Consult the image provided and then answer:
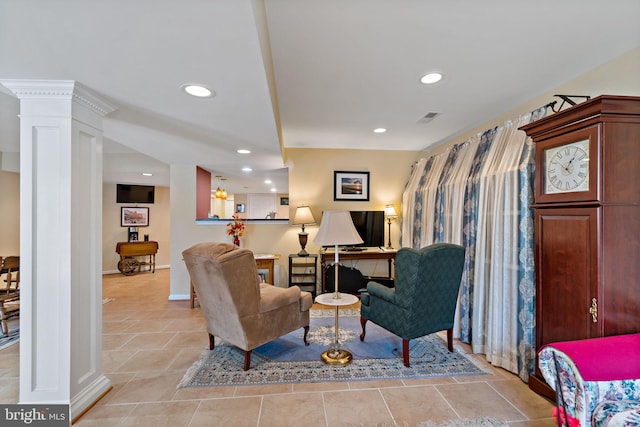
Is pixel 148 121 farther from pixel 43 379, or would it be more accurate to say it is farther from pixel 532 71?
pixel 532 71

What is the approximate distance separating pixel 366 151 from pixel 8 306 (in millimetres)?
5559

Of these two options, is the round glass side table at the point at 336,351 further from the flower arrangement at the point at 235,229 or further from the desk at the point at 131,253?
the desk at the point at 131,253

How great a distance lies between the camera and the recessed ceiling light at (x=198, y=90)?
170 centimetres

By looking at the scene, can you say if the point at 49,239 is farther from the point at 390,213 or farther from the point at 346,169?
the point at 390,213

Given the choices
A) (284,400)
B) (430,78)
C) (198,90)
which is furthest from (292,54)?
(284,400)

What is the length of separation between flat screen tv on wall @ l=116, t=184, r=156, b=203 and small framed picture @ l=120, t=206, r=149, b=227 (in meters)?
0.24

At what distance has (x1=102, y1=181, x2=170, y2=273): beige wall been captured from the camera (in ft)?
20.3

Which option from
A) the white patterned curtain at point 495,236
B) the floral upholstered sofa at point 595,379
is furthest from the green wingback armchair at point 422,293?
the floral upholstered sofa at point 595,379

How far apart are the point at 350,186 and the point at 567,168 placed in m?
2.98

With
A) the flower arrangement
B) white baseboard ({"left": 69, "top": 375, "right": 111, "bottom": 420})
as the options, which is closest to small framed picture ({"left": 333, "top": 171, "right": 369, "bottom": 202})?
the flower arrangement

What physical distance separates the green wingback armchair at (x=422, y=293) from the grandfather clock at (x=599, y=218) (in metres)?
0.73

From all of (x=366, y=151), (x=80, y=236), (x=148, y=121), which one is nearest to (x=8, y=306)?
(x=80, y=236)

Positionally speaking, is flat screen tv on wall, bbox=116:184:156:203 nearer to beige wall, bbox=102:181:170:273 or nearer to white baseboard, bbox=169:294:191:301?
beige wall, bbox=102:181:170:273

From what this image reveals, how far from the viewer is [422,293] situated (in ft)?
7.19
